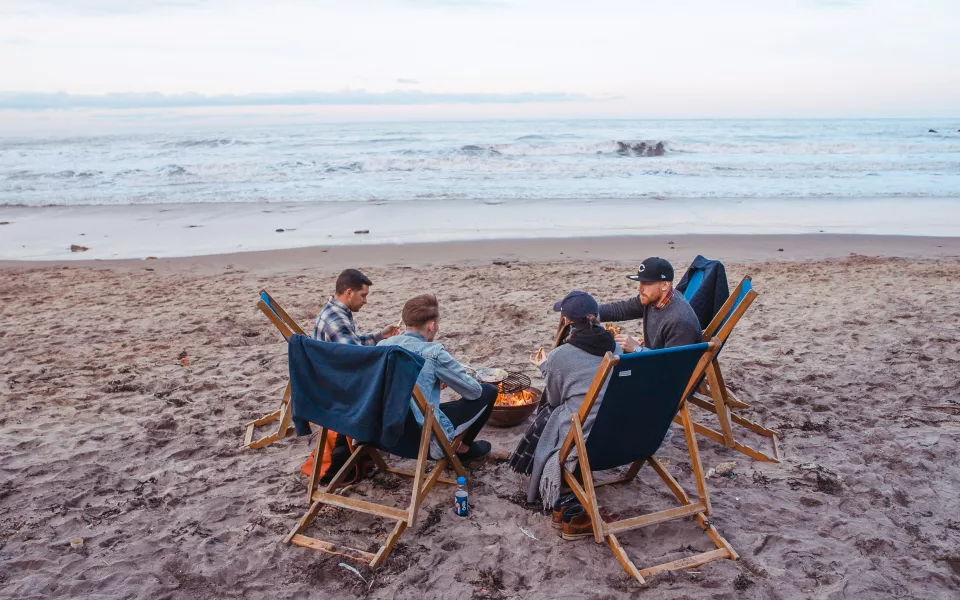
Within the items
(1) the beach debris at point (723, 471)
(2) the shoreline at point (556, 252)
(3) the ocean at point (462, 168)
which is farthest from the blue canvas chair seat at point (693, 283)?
(3) the ocean at point (462, 168)

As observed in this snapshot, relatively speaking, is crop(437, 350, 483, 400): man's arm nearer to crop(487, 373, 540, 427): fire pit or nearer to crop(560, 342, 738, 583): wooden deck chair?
crop(560, 342, 738, 583): wooden deck chair

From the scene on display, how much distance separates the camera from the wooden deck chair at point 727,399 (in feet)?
13.1

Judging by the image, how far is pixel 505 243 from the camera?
1096cm

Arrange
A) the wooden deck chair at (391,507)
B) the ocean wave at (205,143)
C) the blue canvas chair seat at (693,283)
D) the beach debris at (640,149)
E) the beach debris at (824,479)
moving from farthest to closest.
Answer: the ocean wave at (205,143), the beach debris at (640,149), the blue canvas chair seat at (693,283), the beach debris at (824,479), the wooden deck chair at (391,507)

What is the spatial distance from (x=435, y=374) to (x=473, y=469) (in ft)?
2.76

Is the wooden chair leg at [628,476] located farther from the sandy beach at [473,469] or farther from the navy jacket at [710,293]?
the navy jacket at [710,293]

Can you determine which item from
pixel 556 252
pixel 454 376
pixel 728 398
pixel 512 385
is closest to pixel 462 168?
pixel 556 252

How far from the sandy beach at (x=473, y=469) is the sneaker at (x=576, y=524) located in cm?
5

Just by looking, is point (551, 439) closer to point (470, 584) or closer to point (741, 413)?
point (470, 584)

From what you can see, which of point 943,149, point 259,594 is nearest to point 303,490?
point 259,594

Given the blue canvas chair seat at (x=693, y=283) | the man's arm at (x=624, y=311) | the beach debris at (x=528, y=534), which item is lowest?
the beach debris at (x=528, y=534)

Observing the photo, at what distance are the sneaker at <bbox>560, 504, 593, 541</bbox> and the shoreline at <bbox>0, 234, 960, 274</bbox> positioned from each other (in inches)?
254

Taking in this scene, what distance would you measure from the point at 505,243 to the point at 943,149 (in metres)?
28.6

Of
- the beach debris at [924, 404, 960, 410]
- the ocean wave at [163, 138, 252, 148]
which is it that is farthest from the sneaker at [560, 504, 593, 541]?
the ocean wave at [163, 138, 252, 148]
